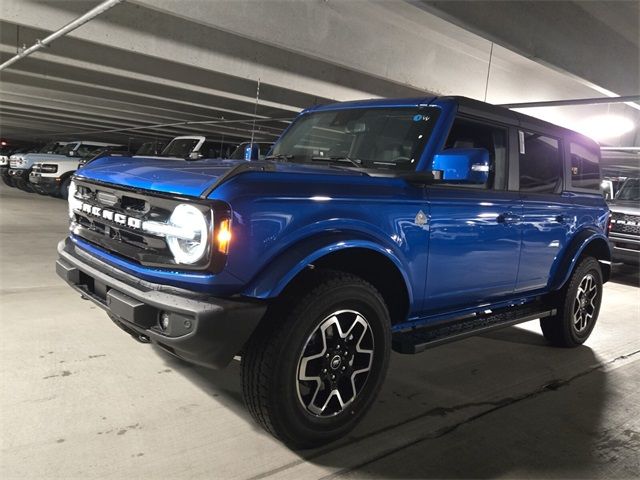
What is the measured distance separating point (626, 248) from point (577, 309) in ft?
18.3

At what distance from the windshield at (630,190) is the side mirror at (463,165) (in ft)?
30.5

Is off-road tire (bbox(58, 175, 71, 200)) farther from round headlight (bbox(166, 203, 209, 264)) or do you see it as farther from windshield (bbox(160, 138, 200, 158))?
round headlight (bbox(166, 203, 209, 264))

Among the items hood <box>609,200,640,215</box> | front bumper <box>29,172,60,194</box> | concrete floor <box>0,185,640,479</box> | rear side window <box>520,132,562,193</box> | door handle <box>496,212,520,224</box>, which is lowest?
concrete floor <box>0,185,640,479</box>

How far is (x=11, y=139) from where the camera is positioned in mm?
43344

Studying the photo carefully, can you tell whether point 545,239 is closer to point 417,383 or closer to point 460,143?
point 460,143

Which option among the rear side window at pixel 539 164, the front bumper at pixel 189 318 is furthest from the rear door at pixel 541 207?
the front bumper at pixel 189 318

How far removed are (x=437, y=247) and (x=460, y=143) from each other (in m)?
0.85

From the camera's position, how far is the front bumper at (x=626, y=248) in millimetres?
9180

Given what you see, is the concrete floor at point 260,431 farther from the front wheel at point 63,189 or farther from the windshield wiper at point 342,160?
the front wheel at point 63,189

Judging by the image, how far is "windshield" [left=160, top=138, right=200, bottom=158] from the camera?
1256 centimetres

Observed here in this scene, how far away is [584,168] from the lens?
16.2 feet

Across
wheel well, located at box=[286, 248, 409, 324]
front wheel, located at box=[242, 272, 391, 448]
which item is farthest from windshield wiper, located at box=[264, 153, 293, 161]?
front wheel, located at box=[242, 272, 391, 448]

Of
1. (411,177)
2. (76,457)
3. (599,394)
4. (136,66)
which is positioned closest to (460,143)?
(411,177)

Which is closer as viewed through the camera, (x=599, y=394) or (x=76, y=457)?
(x=76, y=457)
